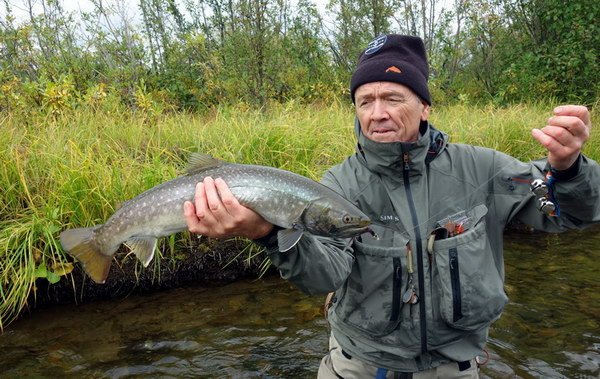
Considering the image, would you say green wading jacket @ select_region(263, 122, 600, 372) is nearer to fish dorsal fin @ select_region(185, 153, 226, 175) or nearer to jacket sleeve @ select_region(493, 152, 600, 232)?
jacket sleeve @ select_region(493, 152, 600, 232)

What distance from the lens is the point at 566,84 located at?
13.6 metres

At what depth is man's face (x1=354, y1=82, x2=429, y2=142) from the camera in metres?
2.45

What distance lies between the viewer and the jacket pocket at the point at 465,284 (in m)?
2.17

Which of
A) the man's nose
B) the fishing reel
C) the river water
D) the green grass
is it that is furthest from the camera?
the green grass

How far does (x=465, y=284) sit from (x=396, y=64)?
4.01 feet

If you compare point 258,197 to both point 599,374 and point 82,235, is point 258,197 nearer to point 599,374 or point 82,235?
point 82,235

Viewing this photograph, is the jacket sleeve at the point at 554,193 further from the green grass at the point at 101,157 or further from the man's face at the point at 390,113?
the green grass at the point at 101,157

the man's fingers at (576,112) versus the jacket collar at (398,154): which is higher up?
the man's fingers at (576,112)

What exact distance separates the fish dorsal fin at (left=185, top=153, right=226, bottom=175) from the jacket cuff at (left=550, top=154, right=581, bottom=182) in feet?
5.15

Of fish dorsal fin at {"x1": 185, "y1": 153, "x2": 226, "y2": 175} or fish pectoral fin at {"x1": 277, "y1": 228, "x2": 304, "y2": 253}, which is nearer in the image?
fish pectoral fin at {"x1": 277, "y1": 228, "x2": 304, "y2": 253}

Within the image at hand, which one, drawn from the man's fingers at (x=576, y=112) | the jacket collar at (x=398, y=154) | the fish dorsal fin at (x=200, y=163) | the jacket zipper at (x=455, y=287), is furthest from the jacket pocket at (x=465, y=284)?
the fish dorsal fin at (x=200, y=163)

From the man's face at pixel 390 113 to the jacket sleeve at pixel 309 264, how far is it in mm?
750

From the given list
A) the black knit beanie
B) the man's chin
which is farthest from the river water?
the black knit beanie

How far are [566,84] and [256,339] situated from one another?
13273 mm
